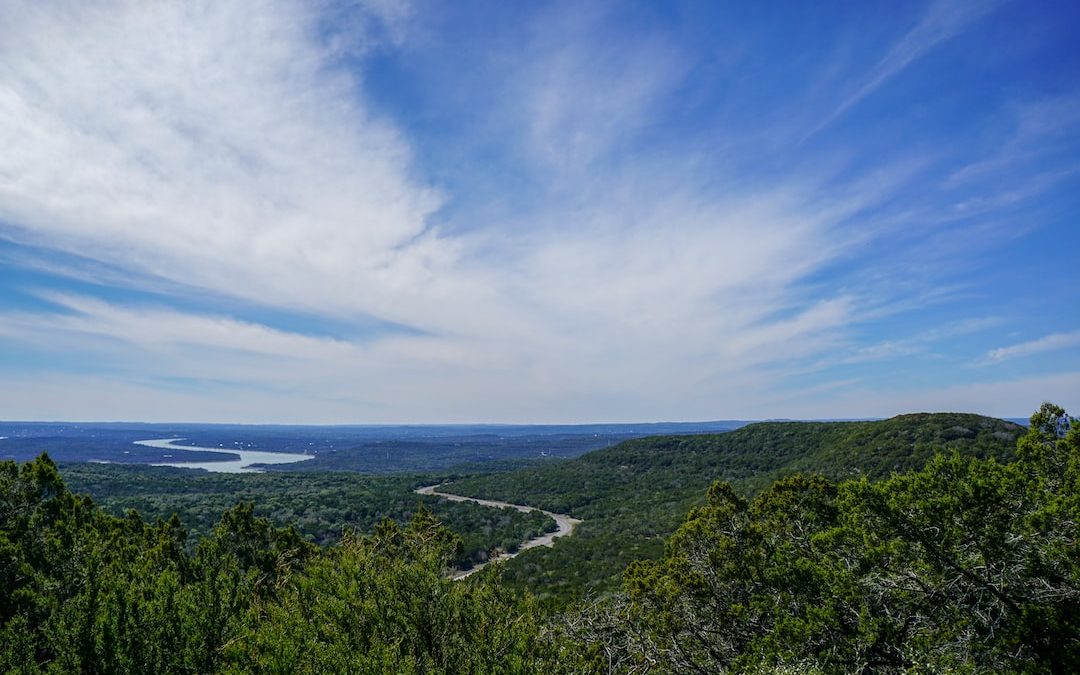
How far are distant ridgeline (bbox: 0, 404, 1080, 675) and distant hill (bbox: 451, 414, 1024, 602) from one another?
4.63m

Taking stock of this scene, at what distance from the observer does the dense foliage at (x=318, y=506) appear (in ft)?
201

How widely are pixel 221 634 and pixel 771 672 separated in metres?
10.6

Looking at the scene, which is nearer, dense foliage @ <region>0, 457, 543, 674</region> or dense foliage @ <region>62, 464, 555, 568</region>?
dense foliage @ <region>0, 457, 543, 674</region>

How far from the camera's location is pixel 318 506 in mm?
74000

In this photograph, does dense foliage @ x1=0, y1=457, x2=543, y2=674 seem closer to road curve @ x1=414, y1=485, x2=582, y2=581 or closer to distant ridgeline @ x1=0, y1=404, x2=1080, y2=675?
distant ridgeline @ x1=0, y1=404, x2=1080, y2=675

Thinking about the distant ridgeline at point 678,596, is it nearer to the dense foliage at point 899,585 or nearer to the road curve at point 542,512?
the dense foliage at point 899,585

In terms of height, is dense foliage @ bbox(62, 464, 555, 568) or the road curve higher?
dense foliage @ bbox(62, 464, 555, 568)

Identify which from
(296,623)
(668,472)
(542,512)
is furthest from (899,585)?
(668,472)

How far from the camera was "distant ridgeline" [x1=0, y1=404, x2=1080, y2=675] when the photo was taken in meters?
9.47

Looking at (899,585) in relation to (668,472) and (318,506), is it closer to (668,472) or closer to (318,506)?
(318,506)

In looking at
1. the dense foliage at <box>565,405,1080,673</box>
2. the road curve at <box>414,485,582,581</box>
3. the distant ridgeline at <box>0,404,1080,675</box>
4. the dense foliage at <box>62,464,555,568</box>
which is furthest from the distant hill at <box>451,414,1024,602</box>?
the dense foliage at <box>62,464,555,568</box>

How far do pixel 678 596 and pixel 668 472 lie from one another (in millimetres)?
77360

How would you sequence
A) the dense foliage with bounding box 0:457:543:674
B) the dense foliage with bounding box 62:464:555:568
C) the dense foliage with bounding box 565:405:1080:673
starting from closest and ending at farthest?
1. the dense foliage with bounding box 0:457:543:674
2. the dense foliage with bounding box 565:405:1080:673
3. the dense foliage with bounding box 62:464:555:568

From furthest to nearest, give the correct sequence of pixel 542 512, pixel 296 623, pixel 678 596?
pixel 542 512
pixel 678 596
pixel 296 623
